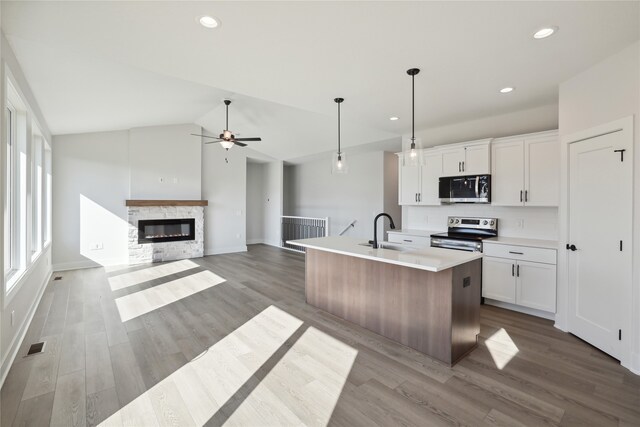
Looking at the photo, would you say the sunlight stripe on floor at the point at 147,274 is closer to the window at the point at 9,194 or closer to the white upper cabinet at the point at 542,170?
the window at the point at 9,194

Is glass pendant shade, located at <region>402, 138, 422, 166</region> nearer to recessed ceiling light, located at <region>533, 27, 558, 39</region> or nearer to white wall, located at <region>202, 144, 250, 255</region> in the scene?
recessed ceiling light, located at <region>533, 27, 558, 39</region>

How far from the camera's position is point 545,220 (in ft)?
13.3

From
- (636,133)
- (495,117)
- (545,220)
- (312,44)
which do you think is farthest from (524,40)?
(545,220)

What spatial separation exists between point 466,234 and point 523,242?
2.99 feet

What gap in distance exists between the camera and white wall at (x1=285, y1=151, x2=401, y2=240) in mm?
7559

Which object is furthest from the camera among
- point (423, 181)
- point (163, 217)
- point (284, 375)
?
point (163, 217)

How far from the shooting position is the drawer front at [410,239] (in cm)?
481

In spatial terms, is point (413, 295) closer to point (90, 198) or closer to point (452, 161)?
point (452, 161)

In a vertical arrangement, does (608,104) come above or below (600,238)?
above

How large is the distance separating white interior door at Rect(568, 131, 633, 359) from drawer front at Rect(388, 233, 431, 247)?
6.10 ft

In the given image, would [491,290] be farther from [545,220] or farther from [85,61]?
[85,61]

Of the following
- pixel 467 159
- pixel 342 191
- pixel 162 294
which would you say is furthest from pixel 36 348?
pixel 342 191

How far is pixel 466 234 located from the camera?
15.4 ft

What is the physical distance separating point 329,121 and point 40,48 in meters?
4.43
